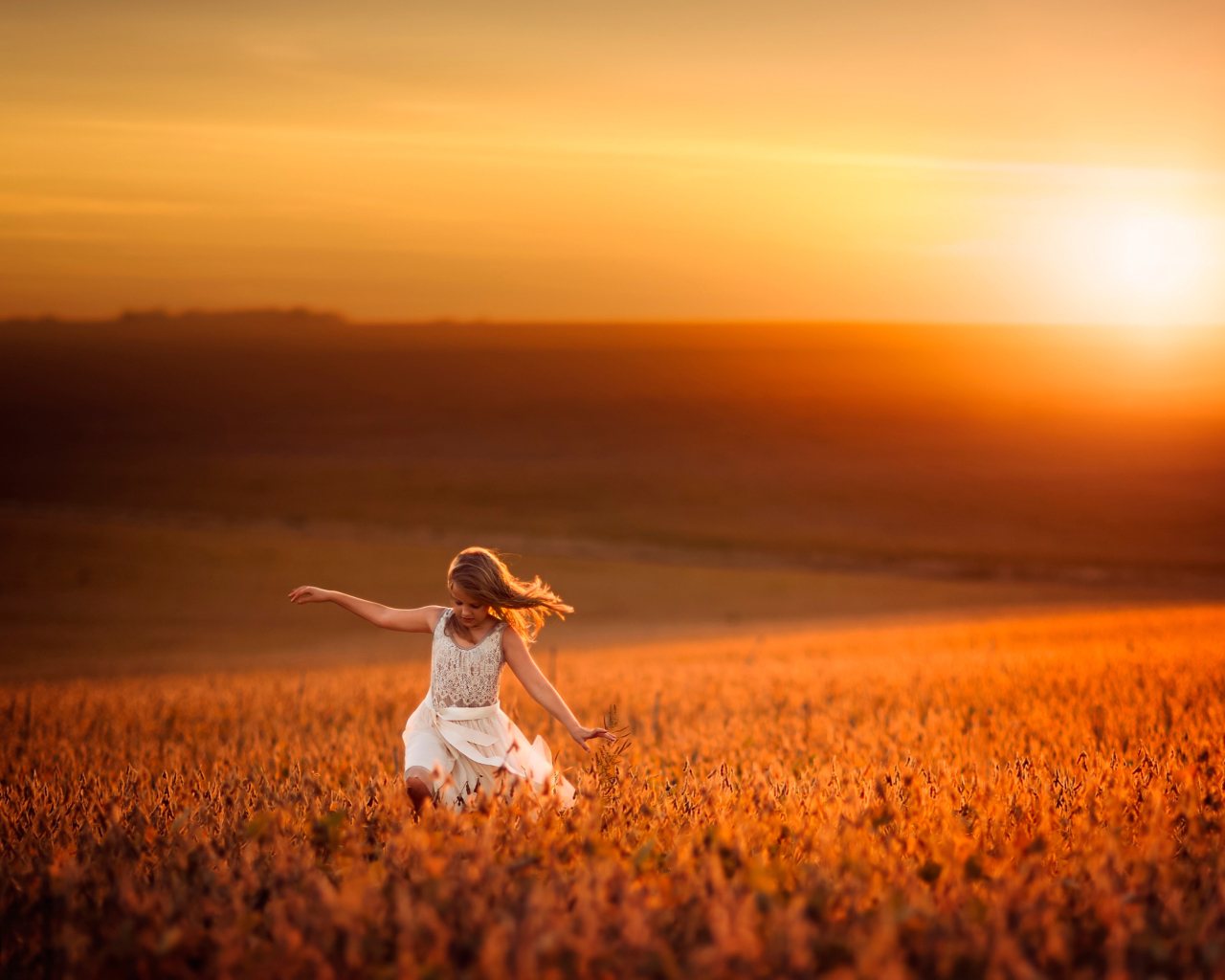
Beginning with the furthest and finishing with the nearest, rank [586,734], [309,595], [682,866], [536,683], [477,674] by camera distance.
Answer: [309,595], [477,674], [536,683], [586,734], [682,866]

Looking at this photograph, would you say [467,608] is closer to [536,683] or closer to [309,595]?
[536,683]

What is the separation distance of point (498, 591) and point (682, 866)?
7.31 ft

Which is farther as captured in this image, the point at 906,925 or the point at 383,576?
the point at 383,576

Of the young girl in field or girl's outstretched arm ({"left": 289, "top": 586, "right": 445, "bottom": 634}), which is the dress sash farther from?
girl's outstretched arm ({"left": 289, "top": 586, "right": 445, "bottom": 634})

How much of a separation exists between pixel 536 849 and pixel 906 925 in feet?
4.42

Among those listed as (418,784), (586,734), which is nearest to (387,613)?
(418,784)

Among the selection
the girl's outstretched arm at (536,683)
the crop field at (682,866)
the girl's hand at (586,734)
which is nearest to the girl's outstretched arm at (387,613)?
the girl's outstretched arm at (536,683)

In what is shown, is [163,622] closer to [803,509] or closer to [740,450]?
[803,509]

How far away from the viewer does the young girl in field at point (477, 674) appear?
5598 millimetres

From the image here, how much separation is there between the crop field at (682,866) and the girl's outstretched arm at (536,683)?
1.08 ft

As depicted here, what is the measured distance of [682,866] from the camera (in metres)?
3.75

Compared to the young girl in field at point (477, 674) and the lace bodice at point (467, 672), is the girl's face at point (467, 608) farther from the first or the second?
the lace bodice at point (467, 672)

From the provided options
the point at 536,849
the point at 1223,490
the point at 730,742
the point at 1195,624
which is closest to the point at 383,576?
the point at 1195,624

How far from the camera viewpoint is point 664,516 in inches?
2628
